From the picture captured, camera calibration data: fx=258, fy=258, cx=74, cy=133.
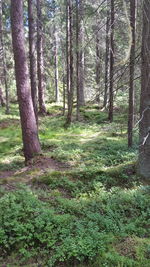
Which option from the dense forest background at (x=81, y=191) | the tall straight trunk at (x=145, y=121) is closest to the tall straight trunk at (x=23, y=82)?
the dense forest background at (x=81, y=191)

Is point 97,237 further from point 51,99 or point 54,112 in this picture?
point 51,99

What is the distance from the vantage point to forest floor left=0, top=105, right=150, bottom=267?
3.54 metres

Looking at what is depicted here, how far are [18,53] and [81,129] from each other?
6.79m

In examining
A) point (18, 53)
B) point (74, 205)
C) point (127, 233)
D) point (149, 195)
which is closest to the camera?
point (127, 233)

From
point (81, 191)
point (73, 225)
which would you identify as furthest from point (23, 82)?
point (73, 225)

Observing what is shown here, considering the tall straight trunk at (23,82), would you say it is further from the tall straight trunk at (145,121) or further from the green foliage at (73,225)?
the tall straight trunk at (145,121)

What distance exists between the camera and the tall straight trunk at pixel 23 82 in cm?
701

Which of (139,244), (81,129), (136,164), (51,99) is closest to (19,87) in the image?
(136,164)

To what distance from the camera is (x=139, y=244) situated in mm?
3699

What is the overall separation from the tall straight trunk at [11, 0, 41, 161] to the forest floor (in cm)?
55

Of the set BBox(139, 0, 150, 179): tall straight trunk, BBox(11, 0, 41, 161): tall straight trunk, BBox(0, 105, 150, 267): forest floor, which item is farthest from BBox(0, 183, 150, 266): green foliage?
BBox(11, 0, 41, 161): tall straight trunk

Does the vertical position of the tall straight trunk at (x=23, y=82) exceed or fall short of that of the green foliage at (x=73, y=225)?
it exceeds it

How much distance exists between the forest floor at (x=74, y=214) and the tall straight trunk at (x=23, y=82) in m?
0.55

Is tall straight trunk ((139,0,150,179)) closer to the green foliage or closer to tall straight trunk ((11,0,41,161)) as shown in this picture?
the green foliage
